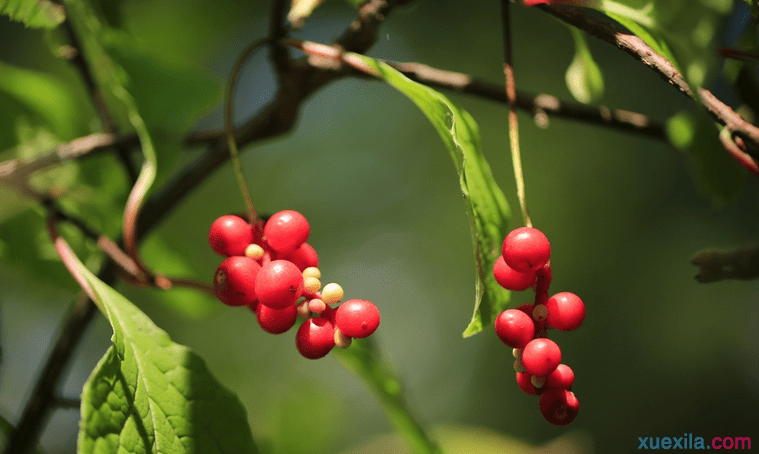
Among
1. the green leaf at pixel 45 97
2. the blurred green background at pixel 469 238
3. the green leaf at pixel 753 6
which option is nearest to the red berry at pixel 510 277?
the green leaf at pixel 753 6

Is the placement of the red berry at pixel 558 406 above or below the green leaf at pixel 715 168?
below

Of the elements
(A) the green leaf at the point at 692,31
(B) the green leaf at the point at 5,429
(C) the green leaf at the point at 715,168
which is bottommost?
(B) the green leaf at the point at 5,429

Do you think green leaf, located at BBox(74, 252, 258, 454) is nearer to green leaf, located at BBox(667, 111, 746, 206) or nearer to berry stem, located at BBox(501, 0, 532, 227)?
berry stem, located at BBox(501, 0, 532, 227)

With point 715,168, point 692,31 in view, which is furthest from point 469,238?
point 692,31

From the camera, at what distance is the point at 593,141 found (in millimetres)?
2605

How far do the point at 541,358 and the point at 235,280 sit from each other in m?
0.22

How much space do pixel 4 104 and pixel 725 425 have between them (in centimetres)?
359

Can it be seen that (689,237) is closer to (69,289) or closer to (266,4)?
(266,4)

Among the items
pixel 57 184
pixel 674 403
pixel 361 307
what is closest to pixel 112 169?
pixel 57 184

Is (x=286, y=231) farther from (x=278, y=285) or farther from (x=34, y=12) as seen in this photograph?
(x=34, y=12)

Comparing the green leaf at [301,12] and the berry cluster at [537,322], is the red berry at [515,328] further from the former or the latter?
the green leaf at [301,12]

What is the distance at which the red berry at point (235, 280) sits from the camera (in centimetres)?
38

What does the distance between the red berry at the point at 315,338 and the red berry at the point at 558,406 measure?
0.15 meters

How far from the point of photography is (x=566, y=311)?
1.13ft
